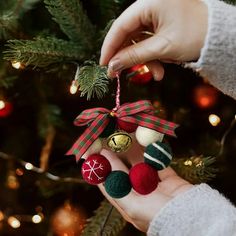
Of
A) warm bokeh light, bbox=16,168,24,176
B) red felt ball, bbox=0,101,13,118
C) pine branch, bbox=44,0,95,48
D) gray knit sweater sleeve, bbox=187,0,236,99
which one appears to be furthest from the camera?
warm bokeh light, bbox=16,168,24,176

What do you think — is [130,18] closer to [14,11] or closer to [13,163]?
[14,11]

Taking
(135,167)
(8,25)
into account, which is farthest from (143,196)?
(8,25)

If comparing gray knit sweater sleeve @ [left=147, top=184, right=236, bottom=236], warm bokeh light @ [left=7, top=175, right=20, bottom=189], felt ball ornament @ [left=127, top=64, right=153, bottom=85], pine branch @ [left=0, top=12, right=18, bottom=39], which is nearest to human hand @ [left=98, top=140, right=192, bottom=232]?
gray knit sweater sleeve @ [left=147, top=184, right=236, bottom=236]

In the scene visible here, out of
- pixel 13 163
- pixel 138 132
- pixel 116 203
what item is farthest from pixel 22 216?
pixel 138 132

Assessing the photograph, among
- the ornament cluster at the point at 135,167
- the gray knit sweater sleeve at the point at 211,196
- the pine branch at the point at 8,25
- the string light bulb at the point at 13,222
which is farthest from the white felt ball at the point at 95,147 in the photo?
the string light bulb at the point at 13,222

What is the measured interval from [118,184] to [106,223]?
178mm

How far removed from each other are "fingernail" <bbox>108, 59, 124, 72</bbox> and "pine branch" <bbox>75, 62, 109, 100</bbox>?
24mm

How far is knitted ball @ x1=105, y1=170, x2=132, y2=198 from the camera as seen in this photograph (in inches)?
24.6

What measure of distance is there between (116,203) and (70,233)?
24cm

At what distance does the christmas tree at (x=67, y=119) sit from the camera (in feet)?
2.48

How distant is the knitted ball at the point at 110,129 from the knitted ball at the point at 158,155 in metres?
0.05

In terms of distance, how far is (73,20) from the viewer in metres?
0.71

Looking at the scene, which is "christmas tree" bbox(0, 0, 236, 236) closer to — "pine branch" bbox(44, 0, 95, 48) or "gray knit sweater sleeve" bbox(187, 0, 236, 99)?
"pine branch" bbox(44, 0, 95, 48)

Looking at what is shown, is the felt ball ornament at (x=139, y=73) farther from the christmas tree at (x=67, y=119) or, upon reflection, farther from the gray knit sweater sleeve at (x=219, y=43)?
the gray knit sweater sleeve at (x=219, y=43)
